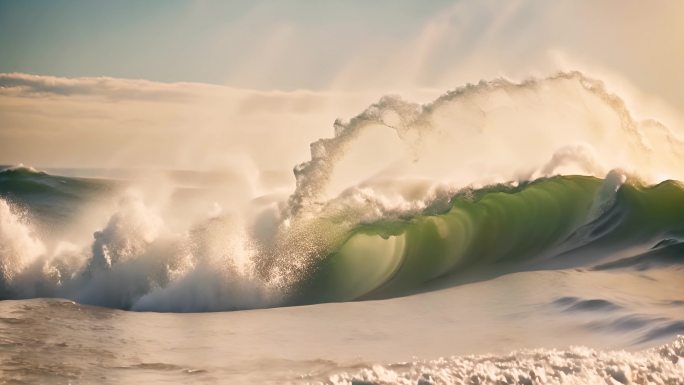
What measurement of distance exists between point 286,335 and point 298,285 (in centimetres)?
269

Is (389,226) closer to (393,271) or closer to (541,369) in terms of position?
(393,271)

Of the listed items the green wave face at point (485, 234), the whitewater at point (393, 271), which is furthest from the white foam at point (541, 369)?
the green wave face at point (485, 234)

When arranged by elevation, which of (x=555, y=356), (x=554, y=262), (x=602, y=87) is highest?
(x=602, y=87)

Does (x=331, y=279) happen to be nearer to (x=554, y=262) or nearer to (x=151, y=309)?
(x=151, y=309)

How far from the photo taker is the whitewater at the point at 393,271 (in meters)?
6.02

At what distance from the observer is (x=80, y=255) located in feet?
37.1

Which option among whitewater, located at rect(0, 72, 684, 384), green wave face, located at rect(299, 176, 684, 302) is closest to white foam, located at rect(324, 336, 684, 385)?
whitewater, located at rect(0, 72, 684, 384)

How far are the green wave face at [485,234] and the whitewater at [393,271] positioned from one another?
42 mm

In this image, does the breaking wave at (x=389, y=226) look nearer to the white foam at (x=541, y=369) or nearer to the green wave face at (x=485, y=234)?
the green wave face at (x=485, y=234)

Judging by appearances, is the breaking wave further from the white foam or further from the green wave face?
the white foam

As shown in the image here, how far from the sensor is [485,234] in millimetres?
12164

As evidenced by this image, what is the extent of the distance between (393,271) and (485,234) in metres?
2.13

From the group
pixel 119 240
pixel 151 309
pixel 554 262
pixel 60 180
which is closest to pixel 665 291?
pixel 554 262

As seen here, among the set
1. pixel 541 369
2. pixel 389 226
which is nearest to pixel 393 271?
pixel 389 226
